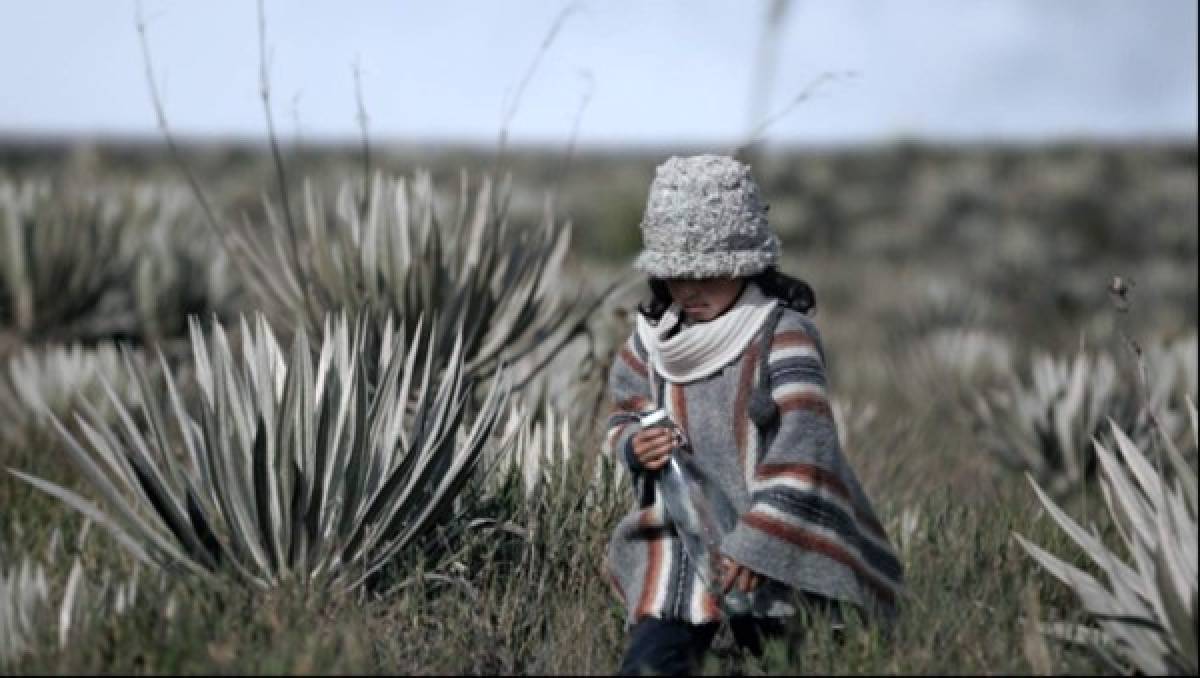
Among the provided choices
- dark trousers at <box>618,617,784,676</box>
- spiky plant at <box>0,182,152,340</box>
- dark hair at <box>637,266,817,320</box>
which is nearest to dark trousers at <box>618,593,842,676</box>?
dark trousers at <box>618,617,784,676</box>

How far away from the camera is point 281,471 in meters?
3.62

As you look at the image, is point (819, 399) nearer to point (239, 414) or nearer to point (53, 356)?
point (239, 414)

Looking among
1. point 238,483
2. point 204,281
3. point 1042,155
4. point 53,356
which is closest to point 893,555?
point 238,483

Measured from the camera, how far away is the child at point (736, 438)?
331 cm

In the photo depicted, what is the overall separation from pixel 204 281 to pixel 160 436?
6897 millimetres

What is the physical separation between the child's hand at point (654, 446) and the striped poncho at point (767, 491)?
4cm

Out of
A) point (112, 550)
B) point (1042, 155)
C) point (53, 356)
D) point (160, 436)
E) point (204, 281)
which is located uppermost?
point (1042, 155)

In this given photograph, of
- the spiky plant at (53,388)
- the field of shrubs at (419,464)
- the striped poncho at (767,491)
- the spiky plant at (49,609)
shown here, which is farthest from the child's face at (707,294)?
the spiky plant at (53,388)

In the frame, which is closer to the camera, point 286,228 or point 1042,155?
point 286,228

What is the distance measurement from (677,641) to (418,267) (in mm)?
2592

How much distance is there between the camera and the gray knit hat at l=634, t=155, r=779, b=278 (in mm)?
3412

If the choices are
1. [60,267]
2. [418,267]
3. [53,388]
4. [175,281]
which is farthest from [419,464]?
[175,281]

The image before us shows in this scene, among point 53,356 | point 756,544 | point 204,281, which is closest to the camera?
point 756,544

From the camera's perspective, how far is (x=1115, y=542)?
489cm
